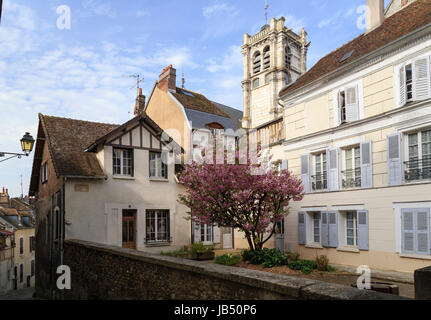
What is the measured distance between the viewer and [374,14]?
48.7 feet

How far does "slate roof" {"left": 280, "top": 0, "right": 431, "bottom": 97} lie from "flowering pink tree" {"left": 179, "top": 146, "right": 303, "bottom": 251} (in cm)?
489

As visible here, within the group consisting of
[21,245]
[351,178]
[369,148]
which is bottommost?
[21,245]

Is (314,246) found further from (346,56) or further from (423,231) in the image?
(346,56)

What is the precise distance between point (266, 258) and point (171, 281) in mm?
6075

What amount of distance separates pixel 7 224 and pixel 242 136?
25.5 metres

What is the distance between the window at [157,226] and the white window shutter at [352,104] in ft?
27.9

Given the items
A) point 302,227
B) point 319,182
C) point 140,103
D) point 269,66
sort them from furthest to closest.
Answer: point 269,66, point 140,103, point 302,227, point 319,182

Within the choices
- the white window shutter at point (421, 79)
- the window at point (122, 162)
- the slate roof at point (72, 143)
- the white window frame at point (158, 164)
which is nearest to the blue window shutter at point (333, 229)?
the white window shutter at point (421, 79)

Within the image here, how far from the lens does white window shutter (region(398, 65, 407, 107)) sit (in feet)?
37.4

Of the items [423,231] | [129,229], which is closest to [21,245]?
[129,229]

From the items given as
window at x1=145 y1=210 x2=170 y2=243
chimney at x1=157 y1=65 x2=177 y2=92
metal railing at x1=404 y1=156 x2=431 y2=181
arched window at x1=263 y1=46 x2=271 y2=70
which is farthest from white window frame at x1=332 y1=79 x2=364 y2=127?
arched window at x1=263 y1=46 x2=271 y2=70

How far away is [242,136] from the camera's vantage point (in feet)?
69.7

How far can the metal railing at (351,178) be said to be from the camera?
1277 centimetres

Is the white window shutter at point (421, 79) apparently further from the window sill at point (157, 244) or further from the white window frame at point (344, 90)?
the window sill at point (157, 244)
